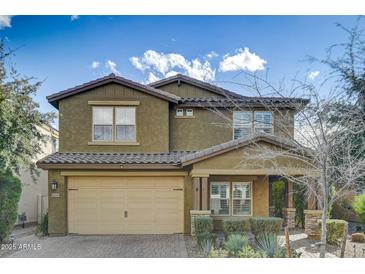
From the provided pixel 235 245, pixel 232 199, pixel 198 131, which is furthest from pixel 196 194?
pixel 235 245

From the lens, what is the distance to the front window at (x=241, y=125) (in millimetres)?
13547

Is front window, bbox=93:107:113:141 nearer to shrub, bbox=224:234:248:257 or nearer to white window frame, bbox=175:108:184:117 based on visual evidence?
white window frame, bbox=175:108:184:117

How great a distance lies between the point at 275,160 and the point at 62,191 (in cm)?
717

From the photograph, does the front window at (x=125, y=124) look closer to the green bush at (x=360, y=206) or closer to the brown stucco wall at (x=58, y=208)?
the brown stucco wall at (x=58, y=208)

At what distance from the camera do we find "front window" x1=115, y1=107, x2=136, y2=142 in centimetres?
1348

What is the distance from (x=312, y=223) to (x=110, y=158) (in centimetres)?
688

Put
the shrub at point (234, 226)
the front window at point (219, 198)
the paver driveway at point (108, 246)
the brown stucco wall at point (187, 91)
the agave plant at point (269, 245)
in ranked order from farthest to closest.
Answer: the brown stucco wall at point (187, 91)
the front window at point (219, 198)
the shrub at point (234, 226)
the paver driveway at point (108, 246)
the agave plant at point (269, 245)

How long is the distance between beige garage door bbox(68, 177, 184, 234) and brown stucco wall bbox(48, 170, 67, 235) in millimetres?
195

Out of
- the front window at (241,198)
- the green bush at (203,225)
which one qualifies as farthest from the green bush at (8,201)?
the front window at (241,198)

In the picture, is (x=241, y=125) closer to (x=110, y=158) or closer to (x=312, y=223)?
(x=312, y=223)

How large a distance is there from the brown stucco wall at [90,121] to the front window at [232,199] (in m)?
2.39

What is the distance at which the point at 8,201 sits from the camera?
11.3m
